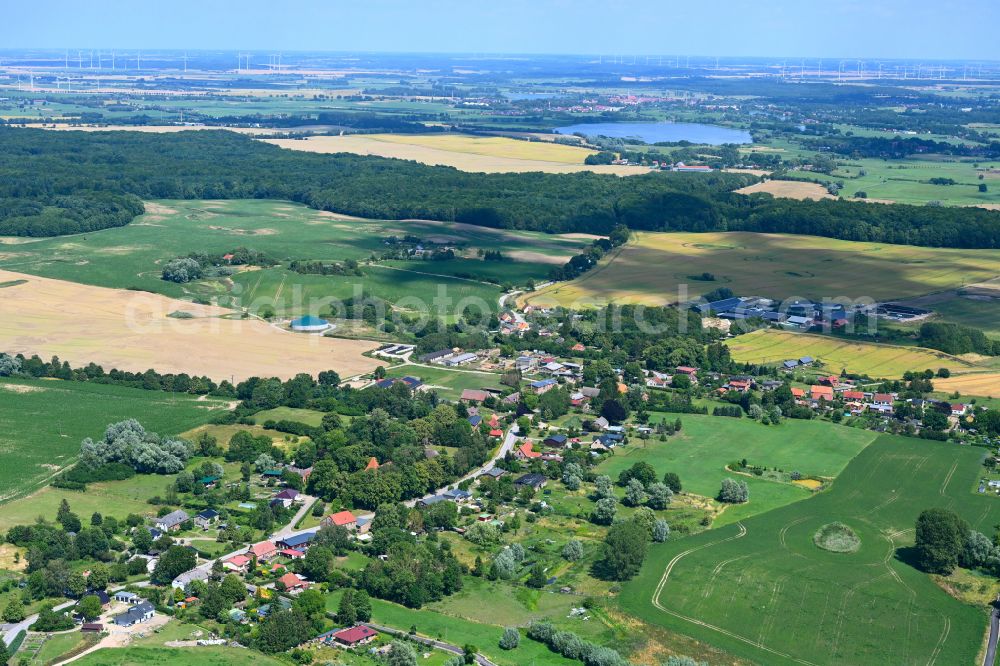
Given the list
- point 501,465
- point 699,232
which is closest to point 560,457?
point 501,465

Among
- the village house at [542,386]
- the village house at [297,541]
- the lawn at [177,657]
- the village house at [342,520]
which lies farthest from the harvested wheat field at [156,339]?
the lawn at [177,657]

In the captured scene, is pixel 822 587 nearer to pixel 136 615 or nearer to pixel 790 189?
pixel 136 615

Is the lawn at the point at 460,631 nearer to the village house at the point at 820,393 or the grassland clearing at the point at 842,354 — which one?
the village house at the point at 820,393

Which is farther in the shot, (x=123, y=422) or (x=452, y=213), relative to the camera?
(x=452, y=213)

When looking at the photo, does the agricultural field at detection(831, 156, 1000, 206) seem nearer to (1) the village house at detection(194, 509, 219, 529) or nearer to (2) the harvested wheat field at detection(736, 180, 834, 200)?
(2) the harvested wheat field at detection(736, 180, 834, 200)

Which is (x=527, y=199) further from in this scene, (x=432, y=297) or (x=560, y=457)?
(x=560, y=457)

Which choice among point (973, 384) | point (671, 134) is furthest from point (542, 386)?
point (671, 134)
